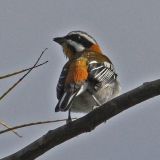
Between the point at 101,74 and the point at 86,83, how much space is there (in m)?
0.52

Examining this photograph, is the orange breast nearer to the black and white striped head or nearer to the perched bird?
the perched bird

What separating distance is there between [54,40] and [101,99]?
1.72 metres

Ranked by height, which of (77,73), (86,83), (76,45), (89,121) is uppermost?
(76,45)

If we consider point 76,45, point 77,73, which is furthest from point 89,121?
point 76,45

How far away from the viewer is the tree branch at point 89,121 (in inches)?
126

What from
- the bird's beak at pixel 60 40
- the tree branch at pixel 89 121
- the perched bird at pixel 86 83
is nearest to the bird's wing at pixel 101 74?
the perched bird at pixel 86 83

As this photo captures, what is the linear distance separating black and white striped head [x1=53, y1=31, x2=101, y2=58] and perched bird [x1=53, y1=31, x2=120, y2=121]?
368 millimetres

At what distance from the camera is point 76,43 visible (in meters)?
7.93

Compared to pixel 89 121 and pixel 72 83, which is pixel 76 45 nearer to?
pixel 72 83

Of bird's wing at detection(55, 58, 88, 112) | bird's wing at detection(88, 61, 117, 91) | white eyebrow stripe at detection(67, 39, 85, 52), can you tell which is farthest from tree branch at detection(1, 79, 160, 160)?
white eyebrow stripe at detection(67, 39, 85, 52)

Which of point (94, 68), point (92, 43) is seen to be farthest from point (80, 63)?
point (92, 43)

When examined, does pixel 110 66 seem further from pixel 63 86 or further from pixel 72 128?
pixel 72 128

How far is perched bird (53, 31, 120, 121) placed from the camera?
5.46m

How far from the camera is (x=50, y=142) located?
3.29 meters
